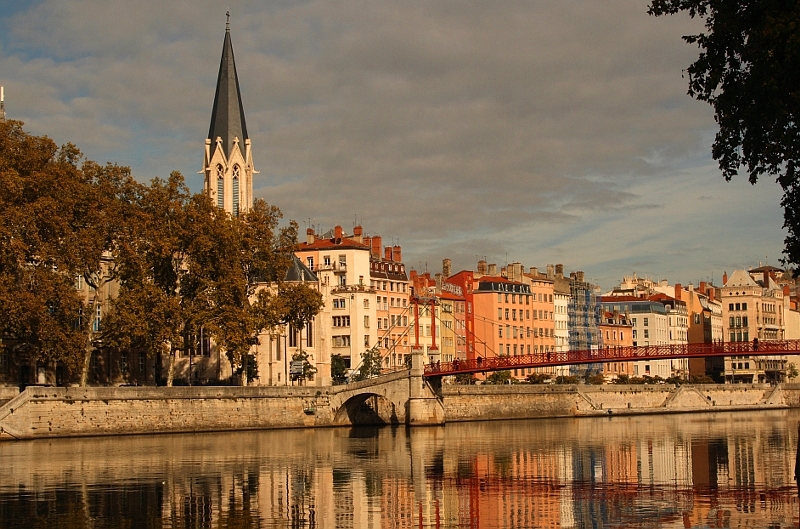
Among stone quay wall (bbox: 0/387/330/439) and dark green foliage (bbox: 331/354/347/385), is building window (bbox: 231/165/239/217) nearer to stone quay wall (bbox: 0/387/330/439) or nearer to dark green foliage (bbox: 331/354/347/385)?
dark green foliage (bbox: 331/354/347/385)

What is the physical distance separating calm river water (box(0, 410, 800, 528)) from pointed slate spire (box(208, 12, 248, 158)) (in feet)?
135

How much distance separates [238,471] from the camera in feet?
148

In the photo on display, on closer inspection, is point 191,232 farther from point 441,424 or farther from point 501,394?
point 501,394

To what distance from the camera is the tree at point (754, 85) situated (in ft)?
84.3

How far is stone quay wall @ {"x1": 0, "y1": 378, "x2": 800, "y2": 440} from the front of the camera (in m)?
63.6

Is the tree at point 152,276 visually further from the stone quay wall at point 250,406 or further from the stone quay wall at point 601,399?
the stone quay wall at point 601,399

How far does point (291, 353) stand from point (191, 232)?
2005cm

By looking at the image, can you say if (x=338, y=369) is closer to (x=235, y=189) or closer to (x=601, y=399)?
(x=235, y=189)

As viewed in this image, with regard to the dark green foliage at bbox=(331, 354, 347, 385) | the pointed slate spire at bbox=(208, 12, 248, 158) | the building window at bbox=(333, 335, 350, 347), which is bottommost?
the dark green foliage at bbox=(331, 354, 347, 385)

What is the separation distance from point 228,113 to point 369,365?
25.1 meters

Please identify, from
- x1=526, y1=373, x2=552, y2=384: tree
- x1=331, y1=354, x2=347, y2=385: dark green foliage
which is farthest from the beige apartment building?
x1=331, y1=354, x2=347, y2=385: dark green foliage

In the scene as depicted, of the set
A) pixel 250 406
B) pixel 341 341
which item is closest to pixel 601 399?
pixel 341 341

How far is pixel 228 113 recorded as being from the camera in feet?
340

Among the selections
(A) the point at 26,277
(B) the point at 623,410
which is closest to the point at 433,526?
(A) the point at 26,277
